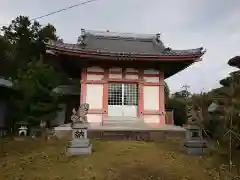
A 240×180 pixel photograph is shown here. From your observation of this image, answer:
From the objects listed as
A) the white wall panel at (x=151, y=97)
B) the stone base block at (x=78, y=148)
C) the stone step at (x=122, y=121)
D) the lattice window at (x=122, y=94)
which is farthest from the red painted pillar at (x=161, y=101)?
the stone base block at (x=78, y=148)

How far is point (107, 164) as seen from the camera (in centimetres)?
844

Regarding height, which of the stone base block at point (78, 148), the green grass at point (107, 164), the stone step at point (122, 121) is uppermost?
the stone step at point (122, 121)

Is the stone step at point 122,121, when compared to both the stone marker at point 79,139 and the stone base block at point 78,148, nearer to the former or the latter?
the stone marker at point 79,139

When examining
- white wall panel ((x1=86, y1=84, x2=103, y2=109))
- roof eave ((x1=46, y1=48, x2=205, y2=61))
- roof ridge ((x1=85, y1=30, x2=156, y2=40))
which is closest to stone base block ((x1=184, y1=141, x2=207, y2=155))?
roof eave ((x1=46, y1=48, x2=205, y2=61))

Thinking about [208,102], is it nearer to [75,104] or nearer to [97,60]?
[97,60]

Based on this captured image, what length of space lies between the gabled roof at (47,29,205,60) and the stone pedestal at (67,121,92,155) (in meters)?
6.21

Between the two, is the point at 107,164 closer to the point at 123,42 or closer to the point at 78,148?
the point at 78,148

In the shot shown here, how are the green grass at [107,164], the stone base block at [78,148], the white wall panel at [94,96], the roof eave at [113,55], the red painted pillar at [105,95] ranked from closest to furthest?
the green grass at [107,164] < the stone base block at [78,148] < the roof eave at [113,55] < the red painted pillar at [105,95] < the white wall panel at [94,96]

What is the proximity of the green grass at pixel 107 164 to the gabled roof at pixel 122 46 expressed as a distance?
6.07 meters

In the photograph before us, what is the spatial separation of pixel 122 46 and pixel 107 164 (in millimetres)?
11990

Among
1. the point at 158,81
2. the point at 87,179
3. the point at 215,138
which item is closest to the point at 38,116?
the point at 158,81

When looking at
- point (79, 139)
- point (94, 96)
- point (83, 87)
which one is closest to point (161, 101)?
point (94, 96)

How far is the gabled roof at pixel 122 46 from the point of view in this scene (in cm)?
1523

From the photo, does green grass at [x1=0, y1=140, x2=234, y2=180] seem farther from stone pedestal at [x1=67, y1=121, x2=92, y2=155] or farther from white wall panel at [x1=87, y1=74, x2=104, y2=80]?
white wall panel at [x1=87, y1=74, x2=104, y2=80]
